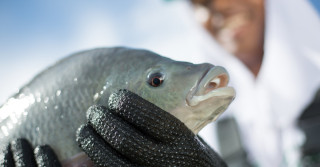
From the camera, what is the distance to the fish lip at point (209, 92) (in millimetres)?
1138

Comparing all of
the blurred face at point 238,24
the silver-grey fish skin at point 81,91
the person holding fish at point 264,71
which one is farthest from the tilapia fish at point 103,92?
the blurred face at point 238,24

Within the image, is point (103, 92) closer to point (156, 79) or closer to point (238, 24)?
point (156, 79)

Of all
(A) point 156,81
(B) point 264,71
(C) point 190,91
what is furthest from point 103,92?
(B) point 264,71

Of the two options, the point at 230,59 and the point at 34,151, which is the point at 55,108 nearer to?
the point at 34,151

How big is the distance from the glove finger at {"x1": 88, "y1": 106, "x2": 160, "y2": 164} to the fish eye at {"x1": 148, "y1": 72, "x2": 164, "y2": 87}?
0.19 m

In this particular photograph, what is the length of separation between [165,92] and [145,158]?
0.25 meters

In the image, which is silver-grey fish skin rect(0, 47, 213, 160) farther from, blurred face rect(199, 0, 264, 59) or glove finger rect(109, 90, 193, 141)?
blurred face rect(199, 0, 264, 59)

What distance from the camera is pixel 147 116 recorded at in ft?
3.56

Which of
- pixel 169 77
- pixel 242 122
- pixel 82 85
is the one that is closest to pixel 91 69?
pixel 82 85

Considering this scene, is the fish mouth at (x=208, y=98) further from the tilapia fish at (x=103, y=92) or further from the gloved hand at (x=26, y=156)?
the gloved hand at (x=26, y=156)

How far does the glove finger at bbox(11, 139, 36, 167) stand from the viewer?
116 cm

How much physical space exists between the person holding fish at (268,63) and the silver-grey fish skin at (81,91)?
2480 mm

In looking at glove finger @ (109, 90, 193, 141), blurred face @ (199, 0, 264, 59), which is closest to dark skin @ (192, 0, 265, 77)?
blurred face @ (199, 0, 264, 59)

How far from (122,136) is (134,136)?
0.04 metres
